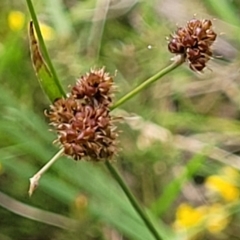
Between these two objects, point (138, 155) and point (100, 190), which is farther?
point (138, 155)

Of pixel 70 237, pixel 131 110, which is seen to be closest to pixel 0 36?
pixel 131 110

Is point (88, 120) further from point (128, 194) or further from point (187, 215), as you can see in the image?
point (187, 215)

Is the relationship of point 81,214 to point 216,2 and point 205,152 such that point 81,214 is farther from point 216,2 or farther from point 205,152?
point 216,2

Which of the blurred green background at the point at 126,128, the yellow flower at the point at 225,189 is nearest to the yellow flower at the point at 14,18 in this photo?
the blurred green background at the point at 126,128

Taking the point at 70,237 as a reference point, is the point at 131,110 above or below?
above

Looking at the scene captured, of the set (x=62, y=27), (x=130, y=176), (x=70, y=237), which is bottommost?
(x=70, y=237)

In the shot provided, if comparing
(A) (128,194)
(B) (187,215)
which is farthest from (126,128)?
(A) (128,194)
